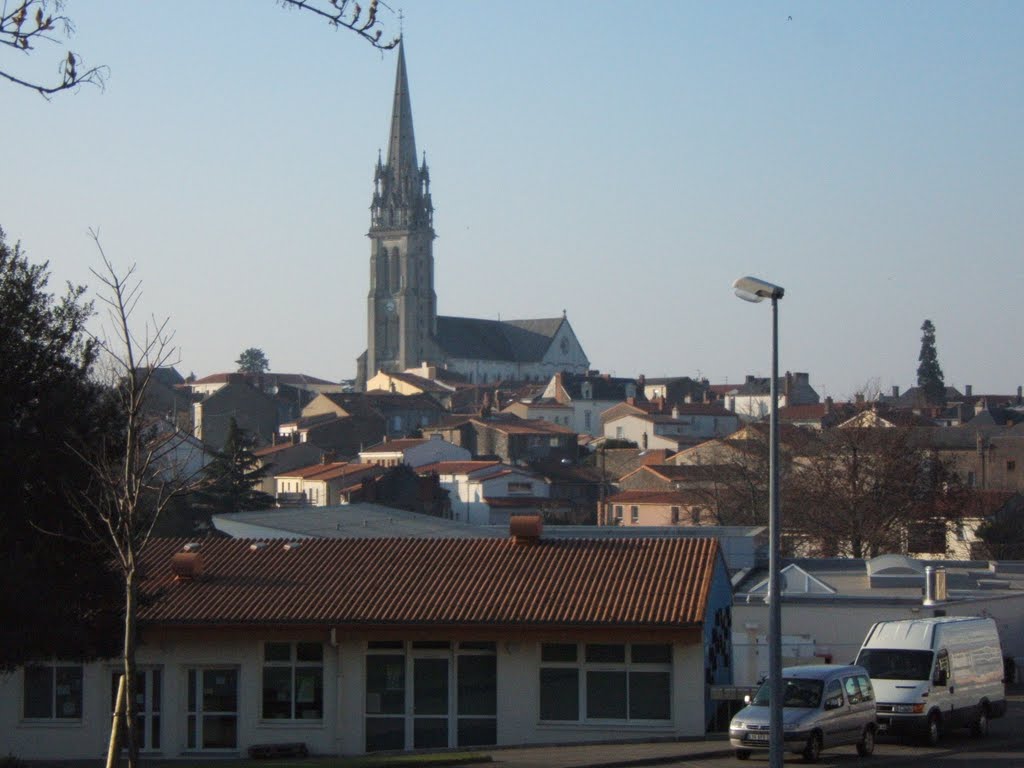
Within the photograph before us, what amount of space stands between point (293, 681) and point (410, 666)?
6.30 ft

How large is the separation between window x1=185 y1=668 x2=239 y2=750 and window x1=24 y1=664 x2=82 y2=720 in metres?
1.81

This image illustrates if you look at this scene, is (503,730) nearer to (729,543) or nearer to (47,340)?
(47,340)

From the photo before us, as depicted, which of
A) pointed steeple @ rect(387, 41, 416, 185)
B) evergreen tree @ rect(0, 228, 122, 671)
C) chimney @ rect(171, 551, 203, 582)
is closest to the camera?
evergreen tree @ rect(0, 228, 122, 671)

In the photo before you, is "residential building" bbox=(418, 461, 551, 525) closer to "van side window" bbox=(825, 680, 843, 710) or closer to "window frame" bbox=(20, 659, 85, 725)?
"window frame" bbox=(20, 659, 85, 725)

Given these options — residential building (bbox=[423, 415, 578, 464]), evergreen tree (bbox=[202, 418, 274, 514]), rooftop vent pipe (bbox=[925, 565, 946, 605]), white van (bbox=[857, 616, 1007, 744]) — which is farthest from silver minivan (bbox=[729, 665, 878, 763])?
residential building (bbox=[423, 415, 578, 464])

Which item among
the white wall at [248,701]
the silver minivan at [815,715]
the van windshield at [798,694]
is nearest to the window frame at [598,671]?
the white wall at [248,701]

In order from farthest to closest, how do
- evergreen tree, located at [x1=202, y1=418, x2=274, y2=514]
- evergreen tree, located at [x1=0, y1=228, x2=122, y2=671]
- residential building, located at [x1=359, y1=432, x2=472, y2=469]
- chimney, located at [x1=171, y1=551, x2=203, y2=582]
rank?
residential building, located at [x1=359, y1=432, x2=472, y2=469] → evergreen tree, located at [x1=202, y1=418, x2=274, y2=514] → chimney, located at [x1=171, y1=551, x2=203, y2=582] → evergreen tree, located at [x1=0, y1=228, x2=122, y2=671]

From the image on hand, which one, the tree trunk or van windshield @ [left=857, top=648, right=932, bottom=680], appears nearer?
the tree trunk

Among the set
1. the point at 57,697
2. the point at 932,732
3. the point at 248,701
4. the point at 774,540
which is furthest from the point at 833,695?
the point at 57,697

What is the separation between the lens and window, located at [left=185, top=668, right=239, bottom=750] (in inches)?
945

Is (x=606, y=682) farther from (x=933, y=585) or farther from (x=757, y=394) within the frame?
(x=757, y=394)

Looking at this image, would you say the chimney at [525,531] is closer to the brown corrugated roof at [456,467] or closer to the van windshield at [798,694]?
the van windshield at [798,694]

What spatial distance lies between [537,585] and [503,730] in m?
A: 2.34

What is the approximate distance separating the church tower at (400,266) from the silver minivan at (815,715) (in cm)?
14517
